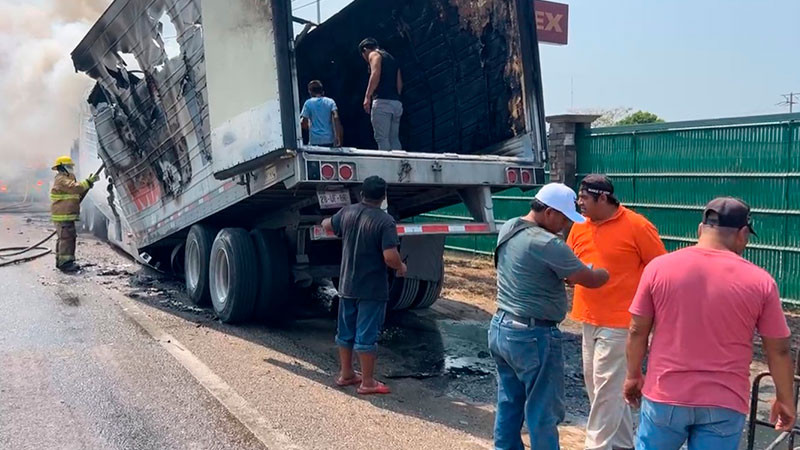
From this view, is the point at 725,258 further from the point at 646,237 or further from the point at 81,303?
the point at 81,303

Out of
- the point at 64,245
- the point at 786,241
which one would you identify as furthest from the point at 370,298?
the point at 64,245

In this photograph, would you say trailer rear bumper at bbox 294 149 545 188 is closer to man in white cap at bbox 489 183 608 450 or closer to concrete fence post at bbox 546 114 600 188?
man in white cap at bbox 489 183 608 450

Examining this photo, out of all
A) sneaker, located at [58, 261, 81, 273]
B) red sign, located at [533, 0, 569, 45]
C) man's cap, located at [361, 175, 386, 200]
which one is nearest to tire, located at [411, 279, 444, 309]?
man's cap, located at [361, 175, 386, 200]

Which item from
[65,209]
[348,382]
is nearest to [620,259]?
[348,382]

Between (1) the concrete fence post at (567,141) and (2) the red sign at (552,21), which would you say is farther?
(2) the red sign at (552,21)

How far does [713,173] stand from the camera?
8.70 metres

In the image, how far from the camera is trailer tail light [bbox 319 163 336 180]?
19.5 feet

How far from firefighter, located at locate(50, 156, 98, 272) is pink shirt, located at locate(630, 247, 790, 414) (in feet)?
32.3

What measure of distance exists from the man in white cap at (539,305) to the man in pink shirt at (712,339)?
2.15ft

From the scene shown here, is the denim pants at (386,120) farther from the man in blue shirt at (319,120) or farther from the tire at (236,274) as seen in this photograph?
the tire at (236,274)

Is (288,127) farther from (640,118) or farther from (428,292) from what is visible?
(640,118)

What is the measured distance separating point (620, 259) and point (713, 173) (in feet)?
17.2

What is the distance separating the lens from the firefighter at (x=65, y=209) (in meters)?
11.1

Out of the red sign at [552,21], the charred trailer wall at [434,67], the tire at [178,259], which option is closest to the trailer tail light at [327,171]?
the charred trailer wall at [434,67]
